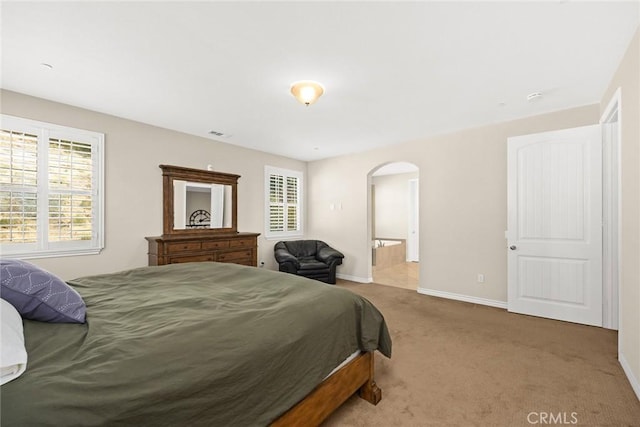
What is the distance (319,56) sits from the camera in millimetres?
2289

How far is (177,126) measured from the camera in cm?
403

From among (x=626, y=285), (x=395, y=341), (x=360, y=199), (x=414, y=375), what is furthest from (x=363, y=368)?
(x=360, y=199)

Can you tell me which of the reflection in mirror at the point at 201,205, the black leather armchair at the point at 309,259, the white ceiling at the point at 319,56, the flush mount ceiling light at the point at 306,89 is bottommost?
the black leather armchair at the point at 309,259

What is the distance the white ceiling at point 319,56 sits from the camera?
1.83 meters

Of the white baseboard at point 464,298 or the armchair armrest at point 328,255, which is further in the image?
the armchair armrest at point 328,255

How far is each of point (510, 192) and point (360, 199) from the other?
2.45 m

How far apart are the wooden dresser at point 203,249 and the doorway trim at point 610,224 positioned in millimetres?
4531

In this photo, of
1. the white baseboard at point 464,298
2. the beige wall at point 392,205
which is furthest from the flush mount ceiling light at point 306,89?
the beige wall at point 392,205

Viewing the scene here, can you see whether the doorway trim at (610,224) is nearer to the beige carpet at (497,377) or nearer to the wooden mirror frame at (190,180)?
the beige carpet at (497,377)

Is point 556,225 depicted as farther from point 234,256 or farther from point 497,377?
point 234,256

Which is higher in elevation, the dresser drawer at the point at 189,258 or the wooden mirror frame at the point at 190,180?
the wooden mirror frame at the point at 190,180

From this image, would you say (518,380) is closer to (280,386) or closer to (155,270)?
(280,386)

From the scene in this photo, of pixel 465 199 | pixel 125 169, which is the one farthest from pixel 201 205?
pixel 465 199

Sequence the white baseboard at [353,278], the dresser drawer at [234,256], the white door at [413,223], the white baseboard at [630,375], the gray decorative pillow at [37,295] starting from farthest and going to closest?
the white door at [413,223], the white baseboard at [353,278], the dresser drawer at [234,256], the white baseboard at [630,375], the gray decorative pillow at [37,295]
